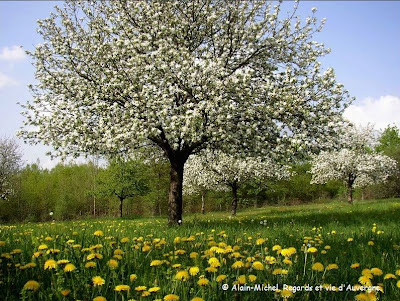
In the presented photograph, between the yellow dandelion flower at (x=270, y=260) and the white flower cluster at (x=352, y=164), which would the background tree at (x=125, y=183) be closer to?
the white flower cluster at (x=352, y=164)

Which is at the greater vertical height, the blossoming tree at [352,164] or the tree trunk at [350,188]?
the blossoming tree at [352,164]

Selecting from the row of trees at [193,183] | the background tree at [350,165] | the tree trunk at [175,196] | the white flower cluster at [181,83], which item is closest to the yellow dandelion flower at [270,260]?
the white flower cluster at [181,83]

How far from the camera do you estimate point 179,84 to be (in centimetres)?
1089

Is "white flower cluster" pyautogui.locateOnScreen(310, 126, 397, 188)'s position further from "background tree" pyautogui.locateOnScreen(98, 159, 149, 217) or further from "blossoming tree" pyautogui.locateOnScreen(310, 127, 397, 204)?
"background tree" pyautogui.locateOnScreen(98, 159, 149, 217)

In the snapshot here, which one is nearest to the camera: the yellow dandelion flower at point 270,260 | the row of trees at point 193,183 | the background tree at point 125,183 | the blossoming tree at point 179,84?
the yellow dandelion flower at point 270,260

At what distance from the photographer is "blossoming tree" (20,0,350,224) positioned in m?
10.2

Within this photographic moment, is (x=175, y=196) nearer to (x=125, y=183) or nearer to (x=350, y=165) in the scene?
(x=125, y=183)

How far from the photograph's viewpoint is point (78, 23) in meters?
12.7

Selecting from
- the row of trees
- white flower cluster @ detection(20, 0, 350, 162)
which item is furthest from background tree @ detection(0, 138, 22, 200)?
white flower cluster @ detection(20, 0, 350, 162)

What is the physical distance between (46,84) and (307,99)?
30.8 feet

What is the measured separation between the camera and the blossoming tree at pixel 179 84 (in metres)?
10.2

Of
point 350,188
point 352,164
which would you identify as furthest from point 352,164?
point 350,188

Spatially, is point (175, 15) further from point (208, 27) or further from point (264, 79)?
point (264, 79)

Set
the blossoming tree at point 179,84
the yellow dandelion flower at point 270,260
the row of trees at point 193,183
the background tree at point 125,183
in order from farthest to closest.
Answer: the background tree at point 125,183 < the row of trees at point 193,183 < the blossoming tree at point 179,84 < the yellow dandelion flower at point 270,260
